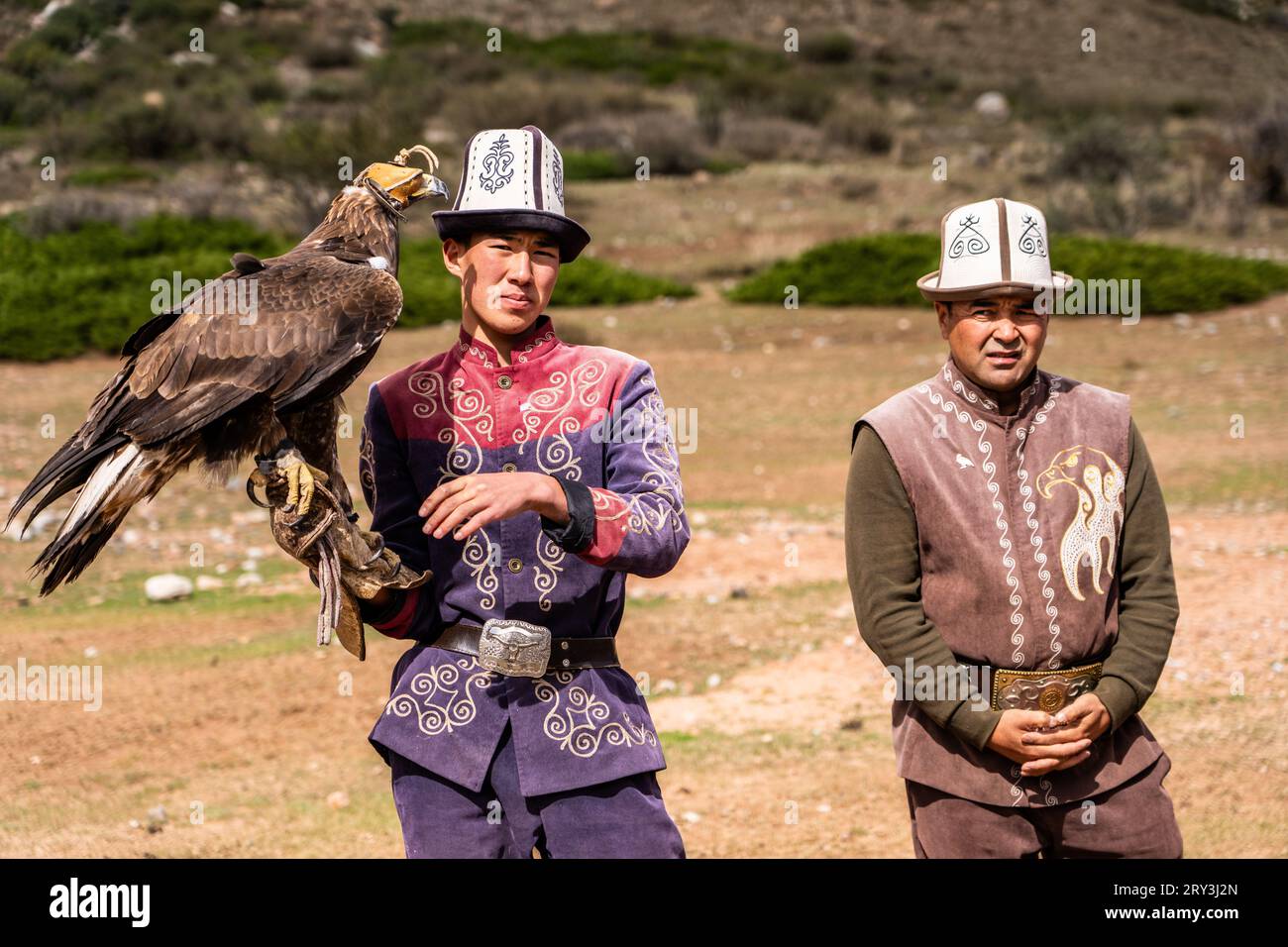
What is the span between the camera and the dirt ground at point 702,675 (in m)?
5.46

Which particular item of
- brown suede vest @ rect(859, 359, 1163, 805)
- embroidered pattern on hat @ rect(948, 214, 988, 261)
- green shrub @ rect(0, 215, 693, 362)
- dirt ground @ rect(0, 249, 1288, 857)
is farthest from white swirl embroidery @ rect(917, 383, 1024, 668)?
green shrub @ rect(0, 215, 693, 362)

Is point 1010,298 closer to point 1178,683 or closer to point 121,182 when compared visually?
point 1178,683

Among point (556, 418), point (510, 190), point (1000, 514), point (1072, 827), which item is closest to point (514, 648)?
point (556, 418)

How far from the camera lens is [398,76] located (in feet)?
117

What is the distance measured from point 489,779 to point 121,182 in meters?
24.8

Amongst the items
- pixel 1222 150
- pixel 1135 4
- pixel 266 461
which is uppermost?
pixel 1135 4

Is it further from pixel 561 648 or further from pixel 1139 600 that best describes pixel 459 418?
pixel 1139 600

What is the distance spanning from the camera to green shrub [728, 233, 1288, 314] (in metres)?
15.9

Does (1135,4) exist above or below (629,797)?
above

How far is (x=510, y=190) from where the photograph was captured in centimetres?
261

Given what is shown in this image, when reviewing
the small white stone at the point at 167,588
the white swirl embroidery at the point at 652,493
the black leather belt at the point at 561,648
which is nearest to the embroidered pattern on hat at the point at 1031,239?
the white swirl embroidery at the point at 652,493

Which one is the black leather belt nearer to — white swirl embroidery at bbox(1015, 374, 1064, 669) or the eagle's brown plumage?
the eagle's brown plumage

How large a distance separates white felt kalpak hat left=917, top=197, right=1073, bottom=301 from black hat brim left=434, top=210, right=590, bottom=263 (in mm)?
681
